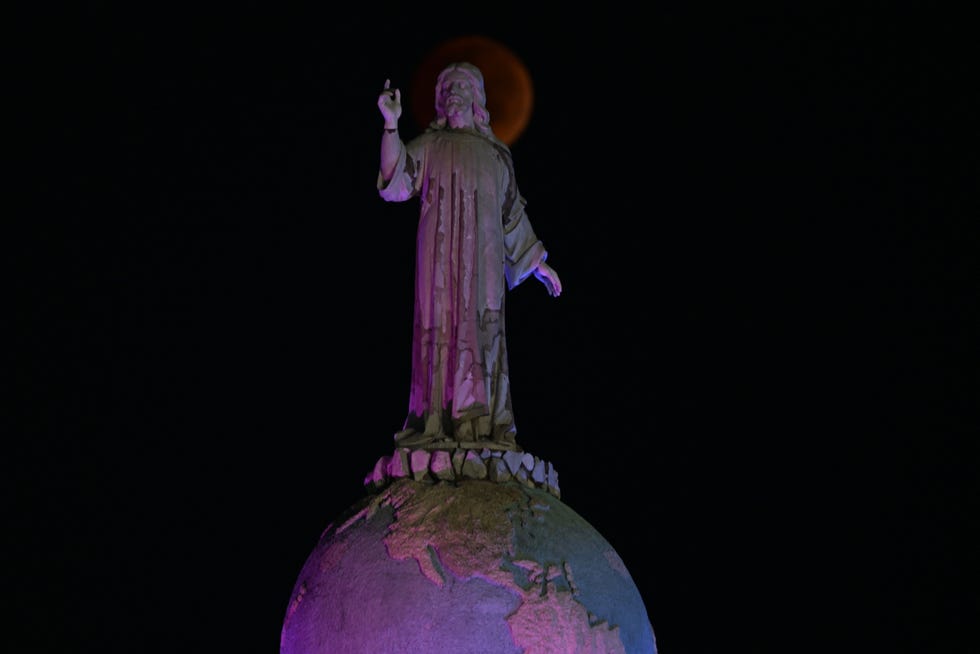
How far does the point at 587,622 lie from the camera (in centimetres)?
536

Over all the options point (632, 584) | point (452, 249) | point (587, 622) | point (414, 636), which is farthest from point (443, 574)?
point (452, 249)

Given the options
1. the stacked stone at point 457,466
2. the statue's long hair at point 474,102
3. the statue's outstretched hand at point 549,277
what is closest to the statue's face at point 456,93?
the statue's long hair at point 474,102

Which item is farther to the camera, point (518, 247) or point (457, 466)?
point (518, 247)

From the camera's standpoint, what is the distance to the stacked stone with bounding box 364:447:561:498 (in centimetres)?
584

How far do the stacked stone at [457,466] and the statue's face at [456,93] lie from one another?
2.02 m

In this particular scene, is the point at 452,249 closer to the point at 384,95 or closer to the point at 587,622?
the point at 384,95

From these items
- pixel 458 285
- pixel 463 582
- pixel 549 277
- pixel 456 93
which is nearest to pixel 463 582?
pixel 463 582

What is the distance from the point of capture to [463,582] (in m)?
5.30

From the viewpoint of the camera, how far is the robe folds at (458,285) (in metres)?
6.20

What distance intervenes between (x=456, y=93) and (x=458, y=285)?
119 centimetres

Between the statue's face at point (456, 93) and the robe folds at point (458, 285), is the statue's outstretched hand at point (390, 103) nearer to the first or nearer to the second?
the robe folds at point (458, 285)

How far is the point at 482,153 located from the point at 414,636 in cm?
279

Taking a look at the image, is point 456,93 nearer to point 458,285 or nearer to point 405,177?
point 405,177

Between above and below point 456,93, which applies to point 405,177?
below
